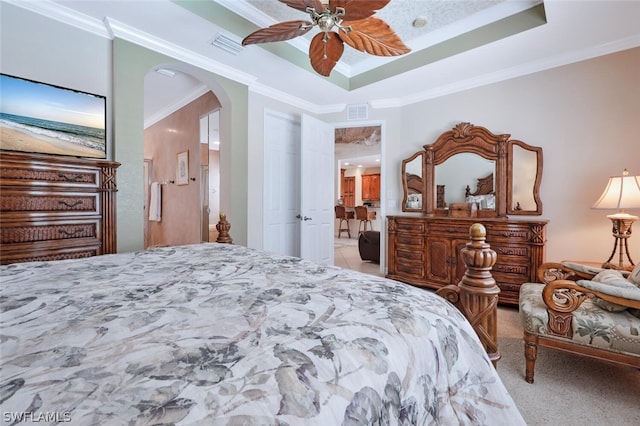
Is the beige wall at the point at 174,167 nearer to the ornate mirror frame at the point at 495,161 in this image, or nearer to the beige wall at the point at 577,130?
the ornate mirror frame at the point at 495,161

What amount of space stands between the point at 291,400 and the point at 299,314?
28 cm

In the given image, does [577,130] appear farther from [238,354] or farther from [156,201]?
[156,201]

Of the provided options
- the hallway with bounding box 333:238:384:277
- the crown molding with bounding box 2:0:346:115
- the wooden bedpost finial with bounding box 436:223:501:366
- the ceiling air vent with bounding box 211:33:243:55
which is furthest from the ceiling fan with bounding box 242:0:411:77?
the hallway with bounding box 333:238:384:277

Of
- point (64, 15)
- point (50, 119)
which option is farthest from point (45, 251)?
point (64, 15)

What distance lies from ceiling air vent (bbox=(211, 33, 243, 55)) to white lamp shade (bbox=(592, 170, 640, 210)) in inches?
133

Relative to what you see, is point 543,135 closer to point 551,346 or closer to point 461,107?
point 461,107

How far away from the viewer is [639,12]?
220 cm

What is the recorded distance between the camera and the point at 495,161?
329 centimetres

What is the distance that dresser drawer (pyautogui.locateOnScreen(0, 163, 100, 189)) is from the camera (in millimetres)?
1831

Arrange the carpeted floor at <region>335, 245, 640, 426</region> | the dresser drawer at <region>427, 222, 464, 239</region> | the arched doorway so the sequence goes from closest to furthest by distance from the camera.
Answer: the carpeted floor at <region>335, 245, 640, 426</region>
the dresser drawer at <region>427, 222, 464, 239</region>
the arched doorway

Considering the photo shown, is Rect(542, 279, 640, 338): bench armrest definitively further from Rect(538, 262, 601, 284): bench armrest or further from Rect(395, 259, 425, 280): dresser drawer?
Rect(395, 259, 425, 280): dresser drawer

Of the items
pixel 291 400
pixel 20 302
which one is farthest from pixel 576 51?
pixel 20 302

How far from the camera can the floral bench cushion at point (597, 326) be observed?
150cm

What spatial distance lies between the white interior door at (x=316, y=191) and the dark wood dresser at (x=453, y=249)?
0.98 metres
